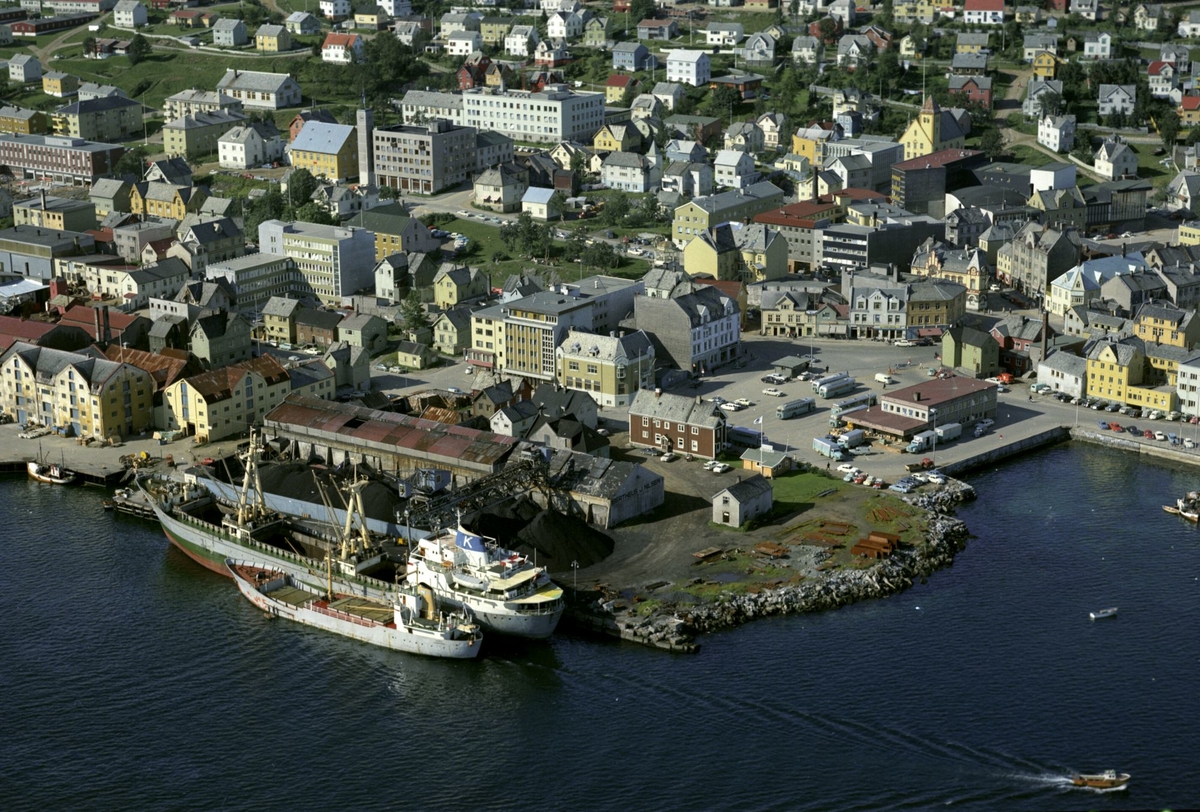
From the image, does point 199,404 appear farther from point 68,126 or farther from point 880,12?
point 880,12

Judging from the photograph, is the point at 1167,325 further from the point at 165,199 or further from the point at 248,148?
the point at 248,148

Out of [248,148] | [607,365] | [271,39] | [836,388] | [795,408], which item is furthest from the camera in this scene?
[271,39]

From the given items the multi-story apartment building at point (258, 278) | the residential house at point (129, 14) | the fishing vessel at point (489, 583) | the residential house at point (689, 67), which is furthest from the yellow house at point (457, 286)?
the residential house at point (129, 14)

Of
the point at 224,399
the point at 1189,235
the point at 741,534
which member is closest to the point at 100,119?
the point at 224,399

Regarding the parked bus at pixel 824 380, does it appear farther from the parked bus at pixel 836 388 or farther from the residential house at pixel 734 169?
the residential house at pixel 734 169

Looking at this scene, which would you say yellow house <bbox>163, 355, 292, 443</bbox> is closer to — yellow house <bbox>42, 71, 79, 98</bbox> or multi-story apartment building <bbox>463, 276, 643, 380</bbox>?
multi-story apartment building <bbox>463, 276, 643, 380</bbox>

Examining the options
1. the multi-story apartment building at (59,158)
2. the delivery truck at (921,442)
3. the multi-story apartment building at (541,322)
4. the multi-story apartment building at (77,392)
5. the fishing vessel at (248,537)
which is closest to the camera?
the fishing vessel at (248,537)
